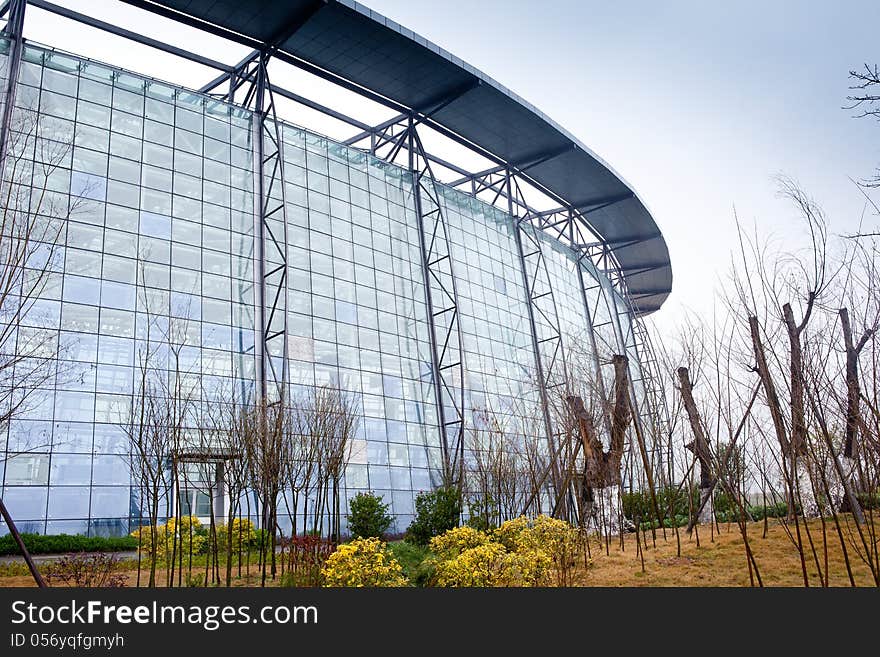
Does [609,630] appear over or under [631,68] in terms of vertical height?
under

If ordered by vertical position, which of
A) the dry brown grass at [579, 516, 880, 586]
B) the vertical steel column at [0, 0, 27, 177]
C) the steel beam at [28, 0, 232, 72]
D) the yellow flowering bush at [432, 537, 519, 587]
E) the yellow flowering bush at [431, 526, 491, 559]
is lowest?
the dry brown grass at [579, 516, 880, 586]

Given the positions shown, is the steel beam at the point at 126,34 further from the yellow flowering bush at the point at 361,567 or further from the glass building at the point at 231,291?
the yellow flowering bush at the point at 361,567

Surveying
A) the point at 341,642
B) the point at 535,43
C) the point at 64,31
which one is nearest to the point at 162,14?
the point at 64,31

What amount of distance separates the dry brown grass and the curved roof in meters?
16.0

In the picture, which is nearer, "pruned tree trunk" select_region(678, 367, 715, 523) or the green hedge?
"pruned tree trunk" select_region(678, 367, 715, 523)

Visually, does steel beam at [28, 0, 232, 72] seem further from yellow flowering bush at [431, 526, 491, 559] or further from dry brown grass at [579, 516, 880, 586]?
dry brown grass at [579, 516, 880, 586]

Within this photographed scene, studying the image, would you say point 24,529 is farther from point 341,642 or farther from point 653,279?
point 653,279

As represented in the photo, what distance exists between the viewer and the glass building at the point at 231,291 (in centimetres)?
1614

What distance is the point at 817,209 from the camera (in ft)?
23.8

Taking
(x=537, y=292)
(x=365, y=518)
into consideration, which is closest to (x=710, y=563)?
(x=365, y=518)

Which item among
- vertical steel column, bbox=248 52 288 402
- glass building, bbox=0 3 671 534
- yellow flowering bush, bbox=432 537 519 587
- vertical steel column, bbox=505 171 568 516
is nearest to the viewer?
yellow flowering bush, bbox=432 537 519 587

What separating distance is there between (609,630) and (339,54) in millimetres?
20110

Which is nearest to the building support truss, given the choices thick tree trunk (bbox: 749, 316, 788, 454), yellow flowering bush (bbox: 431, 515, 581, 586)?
yellow flowering bush (bbox: 431, 515, 581, 586)

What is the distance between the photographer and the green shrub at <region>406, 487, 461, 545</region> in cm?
1617
